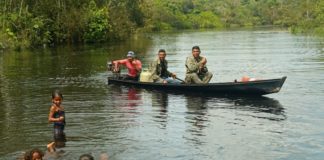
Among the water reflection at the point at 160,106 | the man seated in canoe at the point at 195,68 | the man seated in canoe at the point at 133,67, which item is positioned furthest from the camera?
the man seated in canoe at the point at 133,67

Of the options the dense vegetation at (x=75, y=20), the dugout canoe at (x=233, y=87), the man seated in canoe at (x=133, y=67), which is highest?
Result: the dense vegetation at (x=75, y=20)

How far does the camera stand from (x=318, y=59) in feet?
95.2

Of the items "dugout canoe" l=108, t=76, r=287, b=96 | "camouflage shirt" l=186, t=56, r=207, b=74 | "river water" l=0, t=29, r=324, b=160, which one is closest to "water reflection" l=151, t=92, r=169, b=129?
"river water" l=0, t=29, r=324, b=160

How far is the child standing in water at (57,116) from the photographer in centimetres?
1062

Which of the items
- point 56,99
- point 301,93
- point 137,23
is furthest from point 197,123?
point 137,23

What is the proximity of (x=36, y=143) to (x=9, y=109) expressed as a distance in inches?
182

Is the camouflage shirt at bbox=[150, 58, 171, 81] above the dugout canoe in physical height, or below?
above

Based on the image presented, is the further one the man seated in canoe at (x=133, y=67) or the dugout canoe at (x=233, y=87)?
the man seated in canoe at (x=133, y=67)

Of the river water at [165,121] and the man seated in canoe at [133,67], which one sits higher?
the man seated in canoe at [133,67]

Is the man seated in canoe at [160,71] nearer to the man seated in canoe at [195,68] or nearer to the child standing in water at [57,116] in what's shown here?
the man seated in canoe at [195,68]

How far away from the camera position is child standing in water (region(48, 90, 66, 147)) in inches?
418

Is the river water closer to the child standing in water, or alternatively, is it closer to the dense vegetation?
the child standing in water

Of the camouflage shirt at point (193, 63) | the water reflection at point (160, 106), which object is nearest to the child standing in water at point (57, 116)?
the water reflection at point (160, 106)

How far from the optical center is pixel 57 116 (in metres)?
11.0
